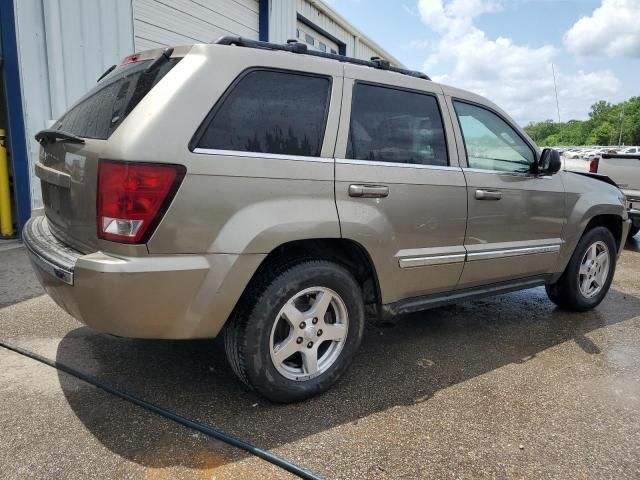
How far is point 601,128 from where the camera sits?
349ft

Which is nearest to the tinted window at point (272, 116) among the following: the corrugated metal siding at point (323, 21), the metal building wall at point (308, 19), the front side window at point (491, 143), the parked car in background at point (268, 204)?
the parked car in background at point (268, 204)

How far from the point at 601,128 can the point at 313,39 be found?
114 m

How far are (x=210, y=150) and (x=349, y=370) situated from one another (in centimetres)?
169

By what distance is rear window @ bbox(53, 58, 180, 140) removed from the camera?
2.42 metres

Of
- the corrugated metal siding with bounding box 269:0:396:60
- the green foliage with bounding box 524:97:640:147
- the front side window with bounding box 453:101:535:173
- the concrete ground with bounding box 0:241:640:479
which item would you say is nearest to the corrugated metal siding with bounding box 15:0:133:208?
the concrete ground with bounding box 0:241:640:479

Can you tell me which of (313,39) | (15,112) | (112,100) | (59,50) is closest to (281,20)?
(313,39)

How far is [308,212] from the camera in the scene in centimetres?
257

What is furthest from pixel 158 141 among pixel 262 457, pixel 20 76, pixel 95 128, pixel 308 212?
pixel 20 76

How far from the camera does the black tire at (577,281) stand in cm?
439

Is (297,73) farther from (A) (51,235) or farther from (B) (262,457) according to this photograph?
(B) (262,457)

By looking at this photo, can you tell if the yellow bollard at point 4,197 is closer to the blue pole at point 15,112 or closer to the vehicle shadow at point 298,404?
the blue pole at point 15,112

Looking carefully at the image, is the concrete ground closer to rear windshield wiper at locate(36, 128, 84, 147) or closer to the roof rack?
rear windshield wiper at locate(36, 128, 84, 147)

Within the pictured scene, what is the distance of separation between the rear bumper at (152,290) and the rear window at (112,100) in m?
0.66

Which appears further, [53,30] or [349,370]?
[53,30]
